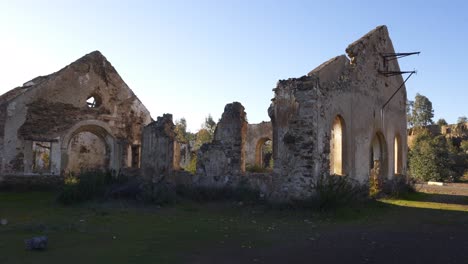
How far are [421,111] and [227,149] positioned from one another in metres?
48.2

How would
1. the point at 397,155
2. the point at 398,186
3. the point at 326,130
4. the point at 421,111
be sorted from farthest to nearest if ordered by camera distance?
the point at 421,111, the point at 397,155, the point at 398,186, the point at 326,130

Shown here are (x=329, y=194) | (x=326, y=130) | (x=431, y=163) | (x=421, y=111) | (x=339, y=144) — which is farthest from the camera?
(x=421, y=111)

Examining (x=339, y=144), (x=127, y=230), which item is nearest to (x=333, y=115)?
(x=339, y=144)

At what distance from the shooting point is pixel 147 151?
14453 millimetres

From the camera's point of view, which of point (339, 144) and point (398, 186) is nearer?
point (339, 144)

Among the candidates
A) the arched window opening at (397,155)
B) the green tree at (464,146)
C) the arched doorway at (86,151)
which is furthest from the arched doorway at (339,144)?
the green tree at (464,146)

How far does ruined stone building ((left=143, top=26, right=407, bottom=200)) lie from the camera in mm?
10422

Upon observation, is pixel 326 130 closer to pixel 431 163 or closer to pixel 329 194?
pixel 329 194

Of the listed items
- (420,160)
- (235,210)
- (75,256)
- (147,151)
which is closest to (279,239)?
(75,256)

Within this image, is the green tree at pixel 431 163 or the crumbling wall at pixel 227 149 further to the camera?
the green tree at pixel 431 163

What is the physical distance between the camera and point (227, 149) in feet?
42.0


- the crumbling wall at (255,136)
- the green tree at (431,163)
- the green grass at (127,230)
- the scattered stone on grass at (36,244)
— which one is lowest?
the green grass at (127,230)

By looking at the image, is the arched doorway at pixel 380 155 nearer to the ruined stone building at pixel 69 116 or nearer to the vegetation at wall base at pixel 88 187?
the vegetation at wall base at pixel 88 187

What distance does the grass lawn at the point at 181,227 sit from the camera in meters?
5.57
